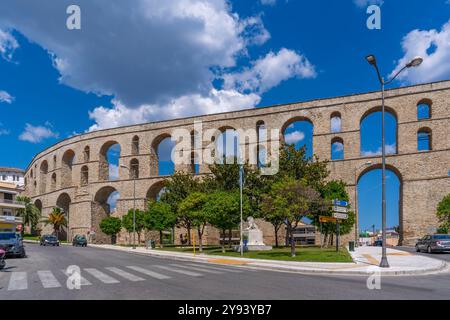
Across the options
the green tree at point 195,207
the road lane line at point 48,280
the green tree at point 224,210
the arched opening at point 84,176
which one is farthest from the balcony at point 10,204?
the road lane line at point 48,280

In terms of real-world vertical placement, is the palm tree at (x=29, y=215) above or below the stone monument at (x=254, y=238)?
below

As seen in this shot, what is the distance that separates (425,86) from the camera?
4666 cm

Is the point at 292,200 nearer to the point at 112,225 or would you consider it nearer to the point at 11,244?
the point at 11,244

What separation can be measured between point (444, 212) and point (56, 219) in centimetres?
5655

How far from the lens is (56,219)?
68.8 m

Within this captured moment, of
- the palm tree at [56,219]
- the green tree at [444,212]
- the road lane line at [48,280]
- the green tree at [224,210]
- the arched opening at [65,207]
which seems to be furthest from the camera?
the arched opening at [65,207]

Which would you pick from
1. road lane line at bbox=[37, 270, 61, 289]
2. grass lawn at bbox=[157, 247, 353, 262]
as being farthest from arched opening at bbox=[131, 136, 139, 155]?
road lane line at bbox=[37, 270, 61, 289]

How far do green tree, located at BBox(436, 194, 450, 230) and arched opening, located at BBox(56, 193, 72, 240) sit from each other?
55.0 m

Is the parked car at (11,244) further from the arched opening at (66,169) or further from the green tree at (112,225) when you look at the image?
the arched opening at (66,169)

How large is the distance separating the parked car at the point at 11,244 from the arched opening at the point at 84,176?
1798 inches

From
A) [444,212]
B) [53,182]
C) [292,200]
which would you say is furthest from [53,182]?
[444,212]

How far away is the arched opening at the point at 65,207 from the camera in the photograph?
2802 inches
